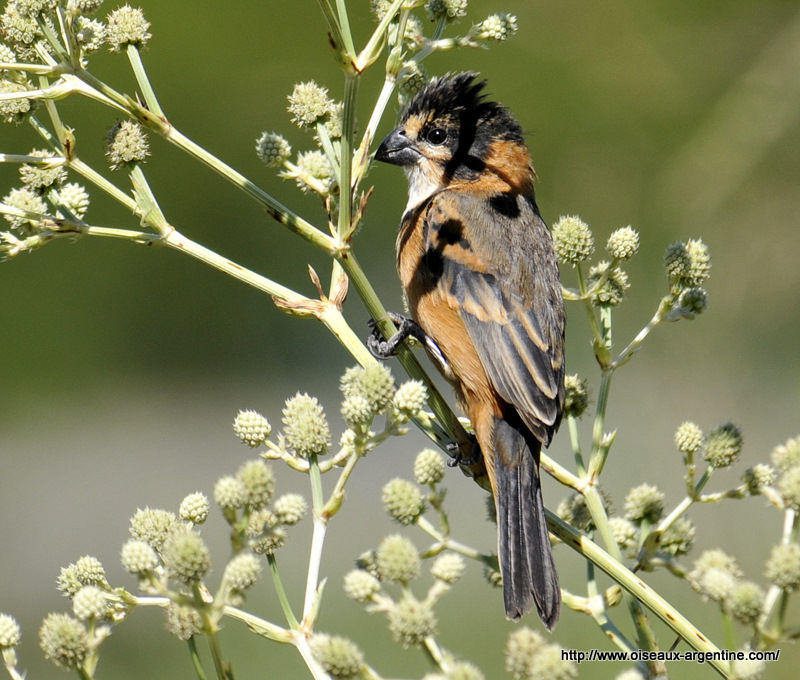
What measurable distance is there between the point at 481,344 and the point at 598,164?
4.64 metres

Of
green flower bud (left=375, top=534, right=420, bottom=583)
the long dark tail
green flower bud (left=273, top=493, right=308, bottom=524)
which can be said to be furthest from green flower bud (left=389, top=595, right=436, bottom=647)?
the long dark tail

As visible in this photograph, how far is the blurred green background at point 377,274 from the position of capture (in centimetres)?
643

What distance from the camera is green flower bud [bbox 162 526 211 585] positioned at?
4.74ft

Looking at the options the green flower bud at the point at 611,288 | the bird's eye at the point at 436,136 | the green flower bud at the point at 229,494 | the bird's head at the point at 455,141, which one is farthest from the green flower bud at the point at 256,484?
the bird's eye at the point at 436,136

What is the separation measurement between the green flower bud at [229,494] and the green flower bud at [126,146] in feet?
3.10

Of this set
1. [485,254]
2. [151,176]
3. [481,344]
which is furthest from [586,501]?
[151,176]

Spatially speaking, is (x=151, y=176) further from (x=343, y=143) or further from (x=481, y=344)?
(x=343, y=143)

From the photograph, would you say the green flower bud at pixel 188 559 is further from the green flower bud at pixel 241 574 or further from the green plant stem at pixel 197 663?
the green plant stem at pixel 197 663

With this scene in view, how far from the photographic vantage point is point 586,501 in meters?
Result: 2.05

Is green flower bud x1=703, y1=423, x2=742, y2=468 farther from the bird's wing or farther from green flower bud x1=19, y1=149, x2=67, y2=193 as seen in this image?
green flower bud x1=19, y1=149, x2=67, y2=193

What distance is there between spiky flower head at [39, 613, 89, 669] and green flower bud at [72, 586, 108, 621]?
5 centimetres

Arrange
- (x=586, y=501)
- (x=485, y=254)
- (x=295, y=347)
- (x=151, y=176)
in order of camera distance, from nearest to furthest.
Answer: (x=586, y=501), (x=485, y=254), (x=151, y=176), (x=295, y=347)

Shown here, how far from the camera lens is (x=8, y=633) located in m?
1.59

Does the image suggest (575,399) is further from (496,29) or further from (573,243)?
(496,29)
